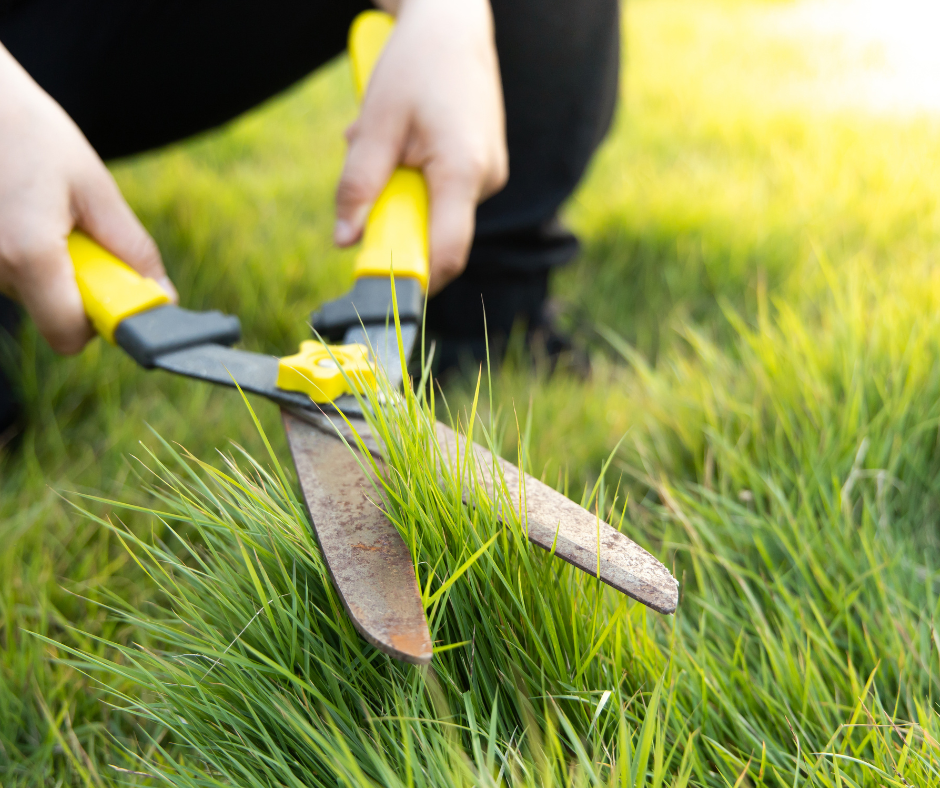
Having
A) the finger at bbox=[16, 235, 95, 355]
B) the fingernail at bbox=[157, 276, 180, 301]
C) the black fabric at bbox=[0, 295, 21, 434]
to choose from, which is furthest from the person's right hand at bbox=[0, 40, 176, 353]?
the black fabric at bbox=[0, 295, 21, 434]

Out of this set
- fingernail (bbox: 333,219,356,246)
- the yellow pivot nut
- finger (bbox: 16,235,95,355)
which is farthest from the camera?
fingernail (bbox: 333,219,356,246)

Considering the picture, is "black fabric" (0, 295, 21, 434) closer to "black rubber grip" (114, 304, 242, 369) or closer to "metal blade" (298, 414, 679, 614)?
"black rubber grip" (114, 304, 242, 369)

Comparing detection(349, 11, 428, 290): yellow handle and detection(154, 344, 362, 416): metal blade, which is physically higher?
detection(349, 11, 428, 290): yellow handle

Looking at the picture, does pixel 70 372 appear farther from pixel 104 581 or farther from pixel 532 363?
pixel 532 363

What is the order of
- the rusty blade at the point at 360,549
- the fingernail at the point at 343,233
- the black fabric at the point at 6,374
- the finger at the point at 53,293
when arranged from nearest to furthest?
1. the rusty blade at the point at 360,549
2. the finger at the point at 53,293
3. the fingernail at the point at 343,233
4. the black fabric at the point at 6,374

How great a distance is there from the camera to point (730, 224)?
219 centimetres

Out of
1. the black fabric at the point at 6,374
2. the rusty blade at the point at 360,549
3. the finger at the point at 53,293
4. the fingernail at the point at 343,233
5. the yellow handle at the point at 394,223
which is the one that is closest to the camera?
the rusty blade at the point at 360,549

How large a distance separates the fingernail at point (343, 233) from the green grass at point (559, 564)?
1.36 ft

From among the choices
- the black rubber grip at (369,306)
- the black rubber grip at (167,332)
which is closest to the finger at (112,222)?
the black rubber grip at (167,332)

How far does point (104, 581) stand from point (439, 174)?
32.1 inches

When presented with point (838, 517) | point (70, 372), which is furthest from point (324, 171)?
point (838, 517)

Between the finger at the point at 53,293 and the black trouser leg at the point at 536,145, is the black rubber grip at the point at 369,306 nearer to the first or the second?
the finger at the point at 53,293

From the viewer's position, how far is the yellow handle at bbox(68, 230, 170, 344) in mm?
1055

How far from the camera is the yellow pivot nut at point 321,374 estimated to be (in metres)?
0.89
